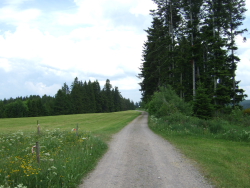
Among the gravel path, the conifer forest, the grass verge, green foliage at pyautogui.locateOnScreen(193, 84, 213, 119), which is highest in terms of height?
the conifer forest

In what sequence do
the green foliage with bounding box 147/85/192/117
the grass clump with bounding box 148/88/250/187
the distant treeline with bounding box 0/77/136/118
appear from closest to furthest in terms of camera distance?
the grass clump with bounding box 148/88/250/187, the green foliage with bounding box 147/85/192/117, the distant treeline with bounding box 0/77/136/118

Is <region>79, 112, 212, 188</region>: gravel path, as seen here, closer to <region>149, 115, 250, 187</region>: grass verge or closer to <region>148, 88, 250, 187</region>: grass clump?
<region>149, 115, 250, 187</region>: grass verge

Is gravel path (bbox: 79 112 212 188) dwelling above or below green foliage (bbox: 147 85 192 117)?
below

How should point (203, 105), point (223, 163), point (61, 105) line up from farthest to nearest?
point (61, 105) < point (203, 105) < point (223, 163)

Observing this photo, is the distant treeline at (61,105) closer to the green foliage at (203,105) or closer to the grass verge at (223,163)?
the green foliage at (203,105)

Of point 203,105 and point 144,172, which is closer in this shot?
point 144,172

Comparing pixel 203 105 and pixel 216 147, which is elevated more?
pixel 203 105

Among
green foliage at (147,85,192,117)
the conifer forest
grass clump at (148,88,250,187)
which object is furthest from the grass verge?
the conifer forest

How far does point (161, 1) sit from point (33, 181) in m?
31.2

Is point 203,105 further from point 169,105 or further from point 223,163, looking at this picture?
point 223,163

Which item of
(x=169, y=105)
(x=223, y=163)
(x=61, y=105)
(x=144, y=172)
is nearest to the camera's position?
(x=144, y=172)

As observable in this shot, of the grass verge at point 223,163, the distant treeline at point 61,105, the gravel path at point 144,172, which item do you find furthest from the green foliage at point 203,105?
the distant treeline at point 61,105

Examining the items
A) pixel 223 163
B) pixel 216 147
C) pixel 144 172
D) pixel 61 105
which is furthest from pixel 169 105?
pixel 61 105

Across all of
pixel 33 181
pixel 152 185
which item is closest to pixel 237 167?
pixel 152 185
